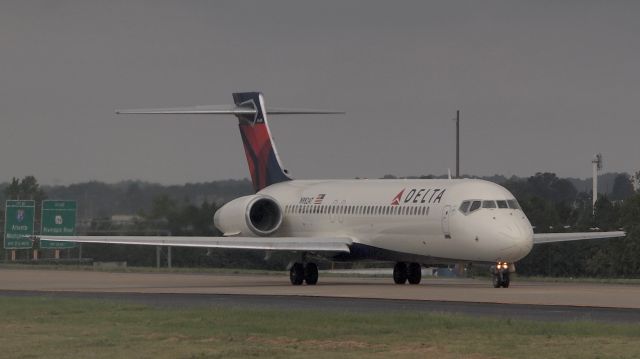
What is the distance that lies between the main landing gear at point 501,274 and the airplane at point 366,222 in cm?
4

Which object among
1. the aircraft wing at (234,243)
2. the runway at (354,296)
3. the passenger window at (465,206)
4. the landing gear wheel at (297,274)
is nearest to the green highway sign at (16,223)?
the runway at (354,296)

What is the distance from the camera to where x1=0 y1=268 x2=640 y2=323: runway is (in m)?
31.6

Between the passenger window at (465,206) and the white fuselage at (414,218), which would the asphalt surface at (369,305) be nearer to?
the white fuselage at (414,218)

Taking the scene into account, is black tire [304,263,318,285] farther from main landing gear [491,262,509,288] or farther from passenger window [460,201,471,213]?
main landing gear [491,262,509,288]

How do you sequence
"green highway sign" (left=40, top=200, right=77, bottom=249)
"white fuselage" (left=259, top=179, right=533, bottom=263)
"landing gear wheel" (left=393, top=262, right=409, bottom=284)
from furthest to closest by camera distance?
"green highway sign" (left=40, top=200, right=77, bottom=249)
"landing gear wheel" (left=393, top=262, right=409, bottom=284)
"white fuselage" (left=259, top=179, right=533, bottom=263)

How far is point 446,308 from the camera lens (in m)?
32.0

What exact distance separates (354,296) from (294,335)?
43.8 ft

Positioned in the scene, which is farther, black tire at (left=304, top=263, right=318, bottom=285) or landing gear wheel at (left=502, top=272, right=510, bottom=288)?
black tire at (left=304, top=263, right=318, bottom=285)

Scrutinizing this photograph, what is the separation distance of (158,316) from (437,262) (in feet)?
63.3

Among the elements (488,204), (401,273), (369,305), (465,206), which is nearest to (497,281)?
(488,204)

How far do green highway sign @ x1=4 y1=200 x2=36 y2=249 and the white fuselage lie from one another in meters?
22.1

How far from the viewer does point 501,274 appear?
4388 cm

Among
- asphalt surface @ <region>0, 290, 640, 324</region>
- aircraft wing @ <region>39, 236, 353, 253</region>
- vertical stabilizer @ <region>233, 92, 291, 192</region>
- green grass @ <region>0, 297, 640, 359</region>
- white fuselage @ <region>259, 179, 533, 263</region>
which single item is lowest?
green grass @ <region>0, 297, 640, 359</region>

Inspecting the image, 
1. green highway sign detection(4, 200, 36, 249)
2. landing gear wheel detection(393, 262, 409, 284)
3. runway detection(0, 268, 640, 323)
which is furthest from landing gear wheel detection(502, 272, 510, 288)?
green highway sign detection(4, 200, 36, 249)
